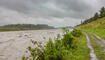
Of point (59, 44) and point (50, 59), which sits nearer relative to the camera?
point (50, 59)

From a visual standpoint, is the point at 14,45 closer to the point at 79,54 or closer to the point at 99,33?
the point at 79,54

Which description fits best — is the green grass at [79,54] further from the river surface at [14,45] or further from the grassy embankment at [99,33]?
the river surface at [14,45]

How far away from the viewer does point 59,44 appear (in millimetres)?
11266

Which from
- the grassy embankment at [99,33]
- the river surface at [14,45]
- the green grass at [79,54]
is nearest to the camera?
the green grass at [79,54]

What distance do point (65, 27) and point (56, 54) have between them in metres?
5.70

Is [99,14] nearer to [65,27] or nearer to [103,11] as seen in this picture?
[103,11]

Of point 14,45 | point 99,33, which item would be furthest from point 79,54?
point 99,33

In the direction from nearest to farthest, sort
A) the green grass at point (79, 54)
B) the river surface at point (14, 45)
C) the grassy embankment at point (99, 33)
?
1. the green grass at point (79, 54)
2. the grassy embankment at point (99, 33)
3. the river surface at point (14, 45)

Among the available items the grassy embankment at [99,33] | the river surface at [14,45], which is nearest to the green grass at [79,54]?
the grassy embankment at [99,33]

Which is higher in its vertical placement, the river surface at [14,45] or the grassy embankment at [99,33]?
the grassy embankment at [99,33]

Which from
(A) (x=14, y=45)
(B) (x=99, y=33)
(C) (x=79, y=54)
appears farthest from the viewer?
(B) (x=99, y=33)

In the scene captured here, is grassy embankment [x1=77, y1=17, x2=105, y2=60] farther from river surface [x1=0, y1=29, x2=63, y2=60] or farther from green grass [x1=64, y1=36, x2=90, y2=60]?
river surface [x1=0, y1=29, x2=63, y2=60]

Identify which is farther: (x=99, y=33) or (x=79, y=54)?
(x=99, y=33)

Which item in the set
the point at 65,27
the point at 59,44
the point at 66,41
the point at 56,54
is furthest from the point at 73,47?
the point at 56,54
